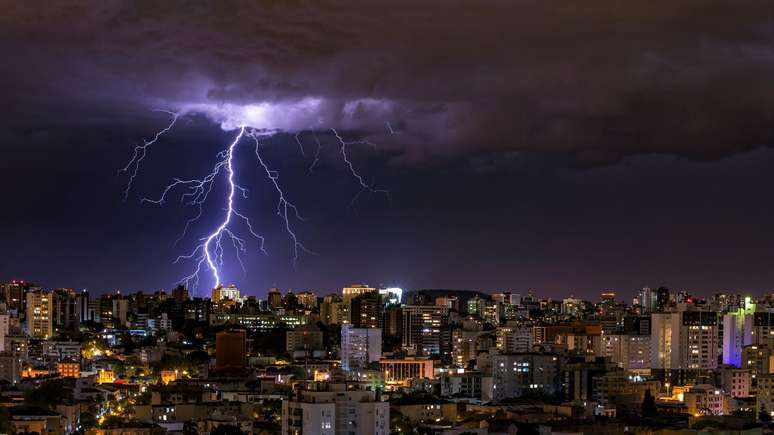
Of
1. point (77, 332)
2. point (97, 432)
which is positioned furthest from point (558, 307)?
point (97, 432)

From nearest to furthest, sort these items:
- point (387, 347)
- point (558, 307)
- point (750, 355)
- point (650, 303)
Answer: point (750, 355), point (387, 347), point (650, 303), point (558, 307)

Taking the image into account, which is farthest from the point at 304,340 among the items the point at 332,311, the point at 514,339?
the point at 514,339

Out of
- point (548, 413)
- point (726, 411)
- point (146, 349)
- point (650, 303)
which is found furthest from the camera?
point (650, 303)

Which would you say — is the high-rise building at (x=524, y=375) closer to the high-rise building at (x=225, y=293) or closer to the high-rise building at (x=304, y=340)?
the high-rise building at (x=304, y=340)

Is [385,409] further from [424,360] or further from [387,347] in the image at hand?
[387,347]

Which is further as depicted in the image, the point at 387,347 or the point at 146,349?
the point at 387,347

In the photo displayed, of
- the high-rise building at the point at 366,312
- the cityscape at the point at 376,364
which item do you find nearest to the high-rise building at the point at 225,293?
the cityscape at the point at 376,364
